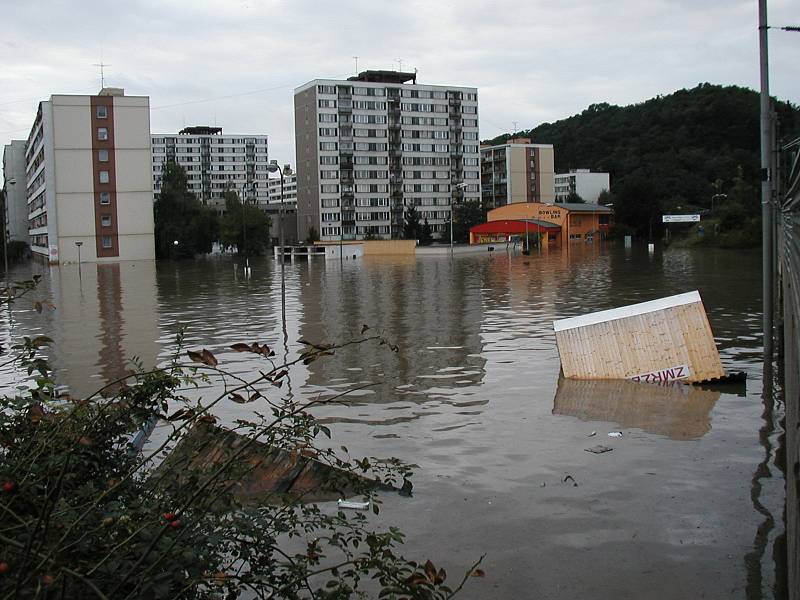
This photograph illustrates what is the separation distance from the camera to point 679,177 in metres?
116

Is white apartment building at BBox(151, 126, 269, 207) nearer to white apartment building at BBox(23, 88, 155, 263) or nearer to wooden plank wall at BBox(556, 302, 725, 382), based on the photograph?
white apartment building at BBox(23, 88, 155, 263)

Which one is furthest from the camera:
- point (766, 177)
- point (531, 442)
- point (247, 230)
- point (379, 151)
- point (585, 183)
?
point (585, 183)

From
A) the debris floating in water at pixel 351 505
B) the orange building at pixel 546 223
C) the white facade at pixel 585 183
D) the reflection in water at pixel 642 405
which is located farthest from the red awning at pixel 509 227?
the debris floating in water at pixel 351 505

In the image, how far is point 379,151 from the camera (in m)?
121

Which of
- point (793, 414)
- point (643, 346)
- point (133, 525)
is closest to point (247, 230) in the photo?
point (643, 346)

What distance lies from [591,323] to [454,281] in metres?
25.7

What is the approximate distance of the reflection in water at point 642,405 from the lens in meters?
10.4

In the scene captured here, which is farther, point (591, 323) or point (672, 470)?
point (591, 323)

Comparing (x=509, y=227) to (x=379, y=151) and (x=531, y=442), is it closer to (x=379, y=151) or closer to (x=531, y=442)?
(x=379, y=151)

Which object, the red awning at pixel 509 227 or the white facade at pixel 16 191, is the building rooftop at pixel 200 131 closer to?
the white facade at pixel 16 191

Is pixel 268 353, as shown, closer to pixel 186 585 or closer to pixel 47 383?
pixel 186 585

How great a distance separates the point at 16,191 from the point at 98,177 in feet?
188

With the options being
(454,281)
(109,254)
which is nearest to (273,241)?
(109,254)

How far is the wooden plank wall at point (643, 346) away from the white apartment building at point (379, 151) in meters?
104
